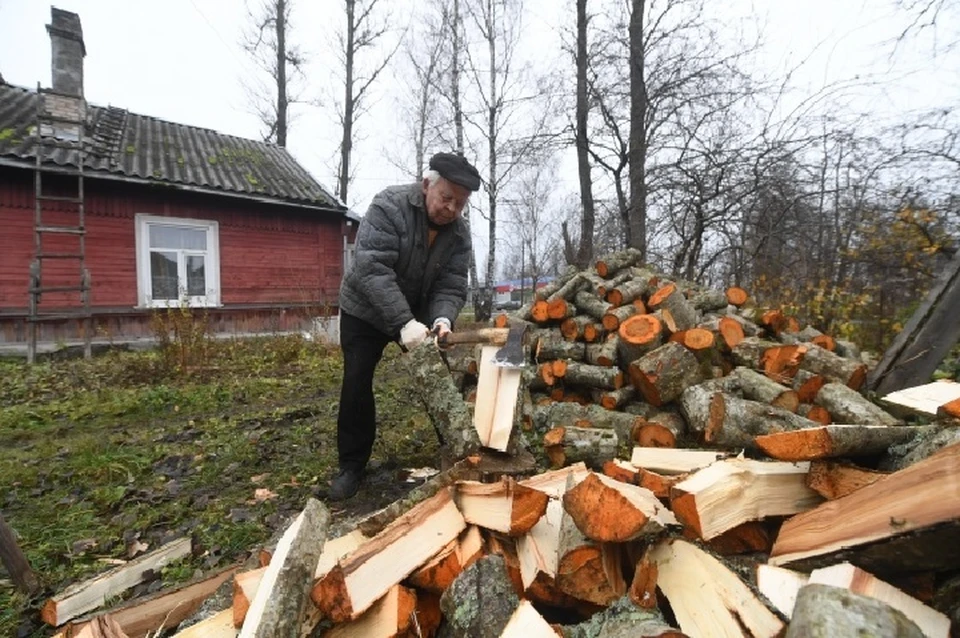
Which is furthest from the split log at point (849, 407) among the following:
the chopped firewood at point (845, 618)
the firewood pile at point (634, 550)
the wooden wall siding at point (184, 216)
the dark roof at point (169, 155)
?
the dark roof at point (169, 155)

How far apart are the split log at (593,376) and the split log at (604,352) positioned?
5cm

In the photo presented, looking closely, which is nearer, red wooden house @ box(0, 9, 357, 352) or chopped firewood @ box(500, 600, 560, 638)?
chopped firewood @ box(500, 600, 560, 638)

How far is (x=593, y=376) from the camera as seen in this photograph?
3797 mm

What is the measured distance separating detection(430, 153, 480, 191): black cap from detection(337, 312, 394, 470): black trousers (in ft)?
3.18

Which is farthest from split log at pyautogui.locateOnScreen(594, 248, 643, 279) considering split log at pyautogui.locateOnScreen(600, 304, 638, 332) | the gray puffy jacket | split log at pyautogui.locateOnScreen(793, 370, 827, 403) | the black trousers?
the black trousers

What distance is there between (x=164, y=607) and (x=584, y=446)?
2074 millimetres

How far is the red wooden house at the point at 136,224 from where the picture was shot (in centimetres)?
774

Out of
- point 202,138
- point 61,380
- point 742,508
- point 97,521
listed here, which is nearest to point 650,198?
point 742,508

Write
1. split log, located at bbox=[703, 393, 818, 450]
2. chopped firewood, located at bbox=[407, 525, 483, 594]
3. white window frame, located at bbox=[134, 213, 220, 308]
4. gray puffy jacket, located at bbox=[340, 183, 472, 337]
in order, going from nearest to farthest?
1. chopped firewood, located at bbox=[407, 525, 483, 594]
2. gray puffy jacket, located at bbox=[340, 183, 472, 337]
3. split log, located at bbox=[703, 393, 818, 450]
4. white window frame, located at bbox=[134, 213, 220, 308]

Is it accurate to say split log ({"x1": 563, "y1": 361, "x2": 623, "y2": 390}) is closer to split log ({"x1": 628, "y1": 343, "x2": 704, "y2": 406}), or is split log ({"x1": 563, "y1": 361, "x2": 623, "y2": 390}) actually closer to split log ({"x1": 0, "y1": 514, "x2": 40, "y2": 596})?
split log ({"x1": 628, "y1": 343, "x2": 704, "y2": 406})

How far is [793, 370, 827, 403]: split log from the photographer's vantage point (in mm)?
3127

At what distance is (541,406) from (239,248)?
8333mm

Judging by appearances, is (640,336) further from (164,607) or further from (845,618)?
(164,607)

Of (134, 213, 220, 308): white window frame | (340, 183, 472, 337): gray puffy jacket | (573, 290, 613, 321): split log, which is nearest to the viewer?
(340, 183, 472, 337): gray puffy jacket
